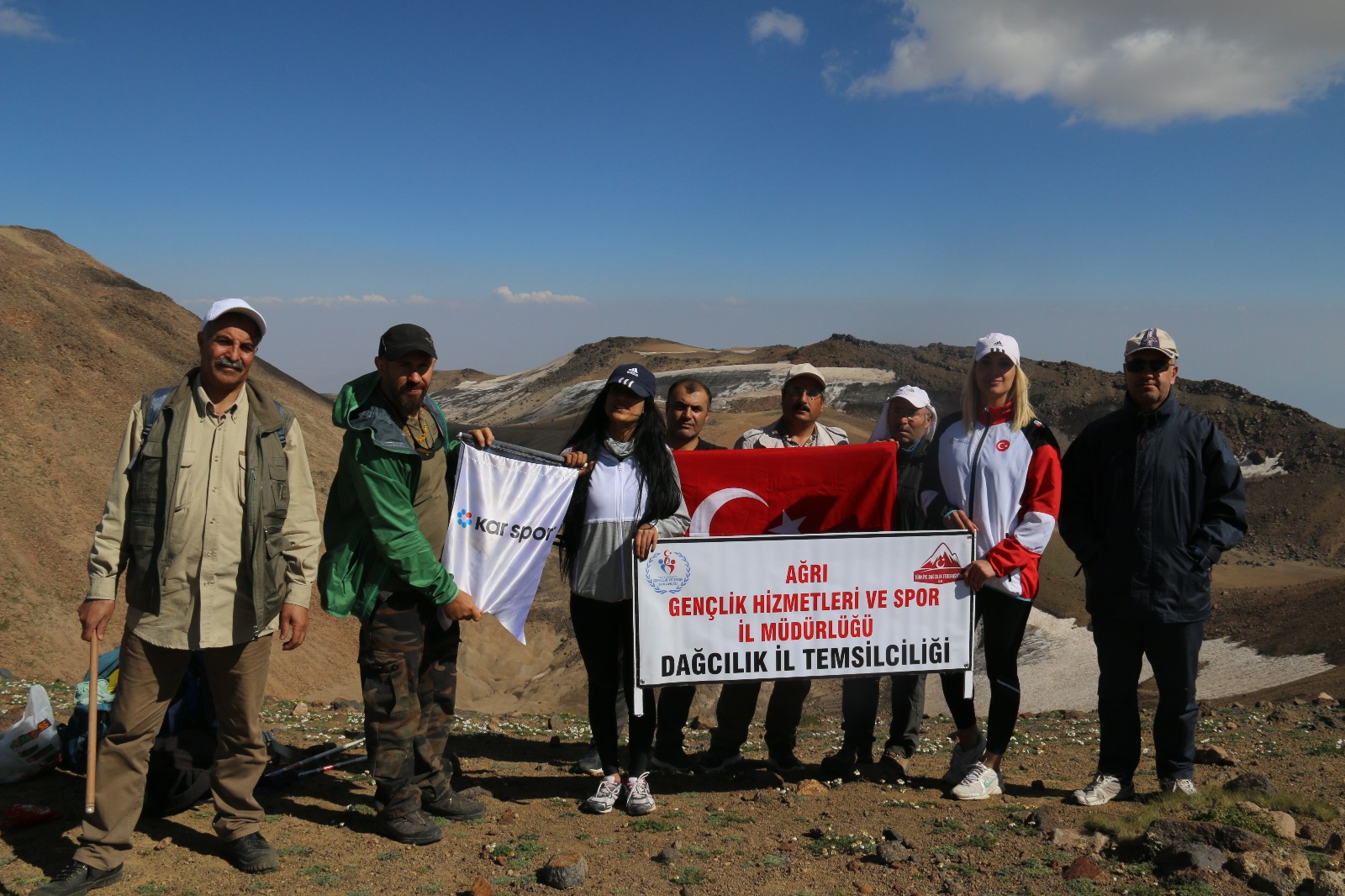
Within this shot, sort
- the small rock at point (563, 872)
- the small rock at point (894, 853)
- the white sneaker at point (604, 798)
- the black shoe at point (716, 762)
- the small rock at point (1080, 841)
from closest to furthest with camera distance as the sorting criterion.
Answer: the small rock at point (563, 872) < the small rock at point (894, 853) < the small rock at point (1080, 841) < the white sneaker at point (604, 798) < the black shoe at point (716, 762)

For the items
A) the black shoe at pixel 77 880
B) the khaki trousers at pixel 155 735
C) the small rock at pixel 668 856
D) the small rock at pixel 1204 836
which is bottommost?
the small rock at pixel 668 856

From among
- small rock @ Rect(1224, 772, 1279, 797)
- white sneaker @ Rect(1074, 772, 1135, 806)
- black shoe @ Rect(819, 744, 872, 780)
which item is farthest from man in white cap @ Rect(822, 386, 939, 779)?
small rock @ Rect(1224, 772, 1279, 797)

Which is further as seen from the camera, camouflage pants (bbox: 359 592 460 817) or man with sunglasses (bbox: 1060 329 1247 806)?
man with sunglasses (bbox: 1060 329 1247 806)

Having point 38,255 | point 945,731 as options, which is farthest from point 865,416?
point 945,731

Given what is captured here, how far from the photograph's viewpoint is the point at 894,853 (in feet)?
14.1

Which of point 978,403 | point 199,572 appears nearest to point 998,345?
point 978,403

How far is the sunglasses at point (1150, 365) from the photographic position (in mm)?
4949

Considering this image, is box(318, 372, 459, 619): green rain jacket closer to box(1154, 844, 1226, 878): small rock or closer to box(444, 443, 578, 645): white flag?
box(444, 443, 578, 645): white flag

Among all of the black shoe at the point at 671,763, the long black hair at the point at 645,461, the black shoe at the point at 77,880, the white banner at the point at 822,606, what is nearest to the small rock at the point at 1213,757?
the white banner at the point at 822,606

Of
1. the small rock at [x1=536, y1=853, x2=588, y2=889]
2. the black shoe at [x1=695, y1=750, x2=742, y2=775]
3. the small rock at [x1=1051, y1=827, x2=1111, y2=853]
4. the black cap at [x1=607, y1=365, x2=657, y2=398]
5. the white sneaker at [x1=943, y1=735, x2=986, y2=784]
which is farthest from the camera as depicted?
the black shoe at [x1=695, y1=750, x2=742, y2=775]

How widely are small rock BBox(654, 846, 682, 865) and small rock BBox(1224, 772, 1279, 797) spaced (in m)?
3.48

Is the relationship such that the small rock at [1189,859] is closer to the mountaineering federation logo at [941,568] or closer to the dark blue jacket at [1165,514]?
the dark blue jacket at [1165,514]

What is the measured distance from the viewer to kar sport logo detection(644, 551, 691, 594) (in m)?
5.10

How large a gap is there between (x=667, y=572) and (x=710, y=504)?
2.44 feet
